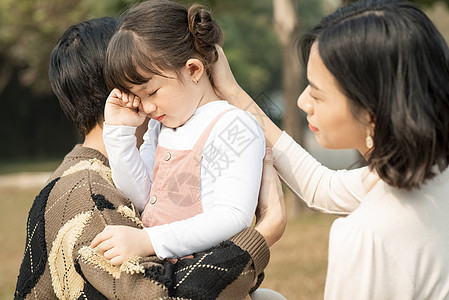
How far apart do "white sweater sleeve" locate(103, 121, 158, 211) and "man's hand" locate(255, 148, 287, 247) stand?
1.32 feet

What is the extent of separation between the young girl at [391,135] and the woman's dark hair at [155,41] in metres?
0.54

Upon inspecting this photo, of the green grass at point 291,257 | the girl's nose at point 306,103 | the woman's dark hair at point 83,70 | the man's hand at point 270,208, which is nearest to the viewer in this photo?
the girl's nose at point 306,103

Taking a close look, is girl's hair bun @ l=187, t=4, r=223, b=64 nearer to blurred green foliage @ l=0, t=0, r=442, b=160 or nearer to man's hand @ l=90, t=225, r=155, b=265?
man's hand @ l=90, t=225, r=155, b=265

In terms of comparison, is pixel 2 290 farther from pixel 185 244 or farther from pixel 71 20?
pixel 71 20

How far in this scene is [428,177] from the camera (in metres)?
1.52

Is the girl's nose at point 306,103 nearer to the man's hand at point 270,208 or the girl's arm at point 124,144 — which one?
the man's hand at point 270,208

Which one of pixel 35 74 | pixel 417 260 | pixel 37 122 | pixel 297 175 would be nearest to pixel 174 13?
pixel 297 175

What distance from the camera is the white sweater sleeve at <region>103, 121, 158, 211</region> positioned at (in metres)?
2.01

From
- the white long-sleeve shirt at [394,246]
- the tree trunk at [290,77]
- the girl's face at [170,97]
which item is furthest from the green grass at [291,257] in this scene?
the white long-sleeve shirt at [394,246]

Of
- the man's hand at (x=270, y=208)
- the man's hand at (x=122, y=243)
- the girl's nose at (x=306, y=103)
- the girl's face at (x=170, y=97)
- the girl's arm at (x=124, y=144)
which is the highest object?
the girl's nose at (x=306, y=103)

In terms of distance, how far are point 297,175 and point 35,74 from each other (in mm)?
18920

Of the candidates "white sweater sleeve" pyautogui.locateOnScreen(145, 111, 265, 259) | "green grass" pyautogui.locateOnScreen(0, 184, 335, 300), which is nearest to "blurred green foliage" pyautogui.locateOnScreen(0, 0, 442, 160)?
"green grass" pyautogui.locateOnScreen(0, 184, 335, 300)

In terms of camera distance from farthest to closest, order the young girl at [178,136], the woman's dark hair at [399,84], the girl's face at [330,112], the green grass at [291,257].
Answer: the green grass at [291,257]
the young girl at [178,136]
the girl's face at [330,112]
the woman's dark hair at [399,84]

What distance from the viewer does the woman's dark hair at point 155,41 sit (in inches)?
76.9
